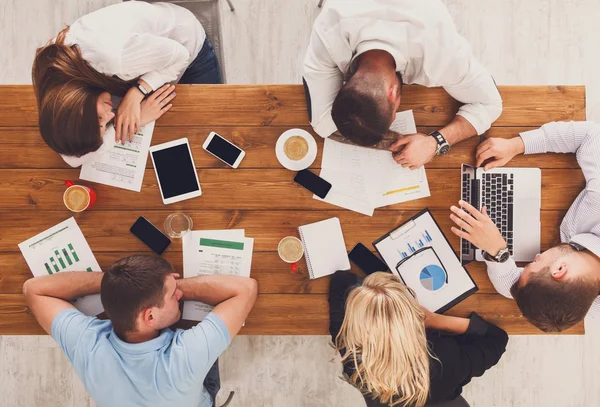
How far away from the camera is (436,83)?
5.53ft

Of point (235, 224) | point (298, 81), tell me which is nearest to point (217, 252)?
point (235, 224)

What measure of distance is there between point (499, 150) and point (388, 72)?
594mm

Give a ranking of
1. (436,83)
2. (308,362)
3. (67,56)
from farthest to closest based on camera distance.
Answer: (308,362) → (436,83) → (67,56)

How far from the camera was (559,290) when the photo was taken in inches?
61.7

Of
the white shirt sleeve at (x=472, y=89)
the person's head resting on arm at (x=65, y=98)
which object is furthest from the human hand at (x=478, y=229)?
the person's head resting on arm at (x=65, y=98)

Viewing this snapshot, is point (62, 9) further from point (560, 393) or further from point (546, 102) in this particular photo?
point (560, 393)

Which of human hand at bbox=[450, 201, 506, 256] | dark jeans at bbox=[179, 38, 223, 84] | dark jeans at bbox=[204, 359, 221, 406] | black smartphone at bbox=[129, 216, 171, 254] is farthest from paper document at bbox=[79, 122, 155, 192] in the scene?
human hand at bbox=[450, 201, 506, 256]

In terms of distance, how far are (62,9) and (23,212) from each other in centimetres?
152

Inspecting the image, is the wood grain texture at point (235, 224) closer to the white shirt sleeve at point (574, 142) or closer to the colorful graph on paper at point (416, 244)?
the colorful graph on paper at point (416, 244)

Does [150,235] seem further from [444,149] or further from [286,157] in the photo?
[444,149]

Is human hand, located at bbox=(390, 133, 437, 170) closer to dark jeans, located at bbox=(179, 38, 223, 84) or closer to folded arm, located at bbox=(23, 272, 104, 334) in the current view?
dark jeans, located at bbox=(179, 38, 223, 84)

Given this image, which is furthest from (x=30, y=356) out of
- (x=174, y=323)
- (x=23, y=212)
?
(x=174, y=323)

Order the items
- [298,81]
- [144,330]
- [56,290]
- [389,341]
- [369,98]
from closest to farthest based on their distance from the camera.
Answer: [369,98]
[389,341]
[144,330]
[56,290]
[298,81]

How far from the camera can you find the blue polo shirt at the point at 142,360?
1614 mm
